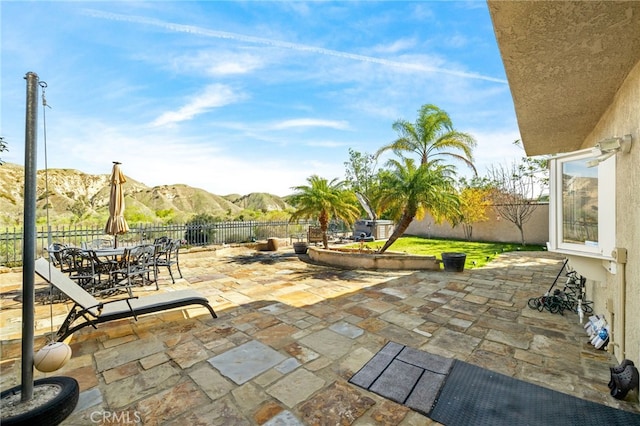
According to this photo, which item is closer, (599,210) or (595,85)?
(595,85)

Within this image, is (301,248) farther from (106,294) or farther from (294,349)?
(294,349)

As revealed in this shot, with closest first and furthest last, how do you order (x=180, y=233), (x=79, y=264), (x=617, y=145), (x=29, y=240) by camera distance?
(x=29, y=240) < (x=617, y=145) < (x=79, y=264) < (x=180, y=233)

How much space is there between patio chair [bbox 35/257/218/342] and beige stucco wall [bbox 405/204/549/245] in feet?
46.2

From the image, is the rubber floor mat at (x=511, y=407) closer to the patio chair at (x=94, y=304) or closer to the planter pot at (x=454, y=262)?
the patio chair at (x=94, y=304)

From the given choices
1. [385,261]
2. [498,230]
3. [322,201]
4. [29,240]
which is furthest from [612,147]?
[498,230]

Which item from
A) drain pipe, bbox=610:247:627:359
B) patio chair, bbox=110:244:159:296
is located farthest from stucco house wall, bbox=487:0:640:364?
patio chair, bbox=110:244:159:296

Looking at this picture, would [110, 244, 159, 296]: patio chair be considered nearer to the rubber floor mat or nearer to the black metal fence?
the black metal fence

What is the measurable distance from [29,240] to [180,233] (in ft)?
38.3

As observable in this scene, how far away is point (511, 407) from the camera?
2420 mm

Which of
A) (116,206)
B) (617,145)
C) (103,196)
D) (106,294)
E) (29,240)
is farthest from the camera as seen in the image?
(103,196)

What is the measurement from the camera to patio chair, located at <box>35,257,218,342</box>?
338 cm

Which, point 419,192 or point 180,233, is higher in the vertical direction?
point 419,192

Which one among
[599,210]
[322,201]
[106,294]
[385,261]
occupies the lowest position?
[106,294]

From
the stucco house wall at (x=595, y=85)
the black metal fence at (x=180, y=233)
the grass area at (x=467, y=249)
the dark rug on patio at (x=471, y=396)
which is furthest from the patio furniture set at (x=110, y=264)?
the grass area at (x=467, y=249)
